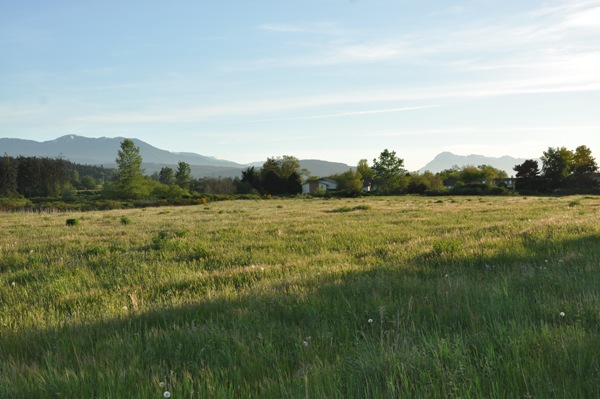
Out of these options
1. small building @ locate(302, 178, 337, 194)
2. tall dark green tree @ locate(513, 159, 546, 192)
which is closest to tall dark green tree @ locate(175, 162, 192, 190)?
small building @ locate(302, 178, 337, 194)

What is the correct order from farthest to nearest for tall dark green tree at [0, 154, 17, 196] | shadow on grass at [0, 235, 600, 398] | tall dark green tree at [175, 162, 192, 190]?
1. tall dark green tree at [175, 162, 192, 190]
2. tall dark green tree at [0, 154, 17, 196]
3. shadow on grass at [0, 235, 600, 398]

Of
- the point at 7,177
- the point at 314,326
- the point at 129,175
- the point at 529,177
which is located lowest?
the point at 314,326

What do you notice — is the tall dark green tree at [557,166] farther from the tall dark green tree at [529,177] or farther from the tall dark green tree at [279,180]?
the tall dark green tree at [279,180]

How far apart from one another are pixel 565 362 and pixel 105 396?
3.37 meters

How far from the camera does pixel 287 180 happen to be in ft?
345

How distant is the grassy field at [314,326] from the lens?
9.65 ft

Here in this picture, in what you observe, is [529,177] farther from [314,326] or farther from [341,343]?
[341,343]

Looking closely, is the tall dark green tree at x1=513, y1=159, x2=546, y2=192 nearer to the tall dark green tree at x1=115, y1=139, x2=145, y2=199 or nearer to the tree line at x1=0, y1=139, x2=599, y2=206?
the tree line at x1=0, y1=139, x2=599, y2=206

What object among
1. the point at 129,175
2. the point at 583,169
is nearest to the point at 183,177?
the point at 129,175

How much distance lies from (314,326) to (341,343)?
2.06ft

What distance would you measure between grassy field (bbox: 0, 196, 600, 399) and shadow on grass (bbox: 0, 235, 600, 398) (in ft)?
0.06

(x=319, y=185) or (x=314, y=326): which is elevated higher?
(x=319, y=185)

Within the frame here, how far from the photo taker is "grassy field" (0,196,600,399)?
2941 millimetres

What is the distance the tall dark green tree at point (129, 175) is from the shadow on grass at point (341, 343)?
3824 inches
